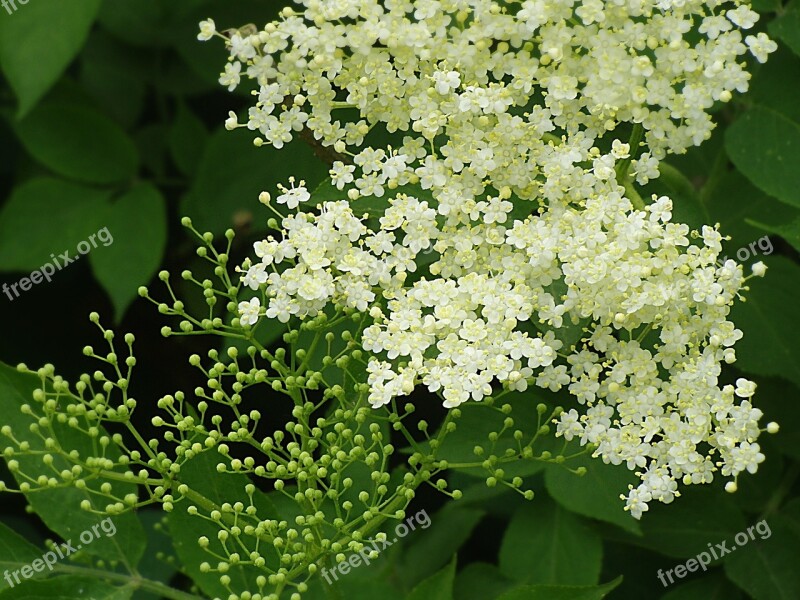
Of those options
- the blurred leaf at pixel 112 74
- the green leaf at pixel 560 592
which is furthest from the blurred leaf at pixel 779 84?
the blurred leaf at pixel 112 74

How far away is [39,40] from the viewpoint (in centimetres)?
316

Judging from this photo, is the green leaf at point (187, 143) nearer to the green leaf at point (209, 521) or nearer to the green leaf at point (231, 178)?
the green leaf at point (231, 178)

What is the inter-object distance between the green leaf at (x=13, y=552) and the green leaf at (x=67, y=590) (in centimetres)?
20

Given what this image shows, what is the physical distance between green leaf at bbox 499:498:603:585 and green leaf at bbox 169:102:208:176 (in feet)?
6.01

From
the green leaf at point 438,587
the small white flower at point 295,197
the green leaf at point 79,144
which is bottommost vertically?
the green leaf at point 438,587

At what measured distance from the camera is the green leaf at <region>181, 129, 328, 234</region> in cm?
346

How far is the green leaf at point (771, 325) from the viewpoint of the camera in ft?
8.73

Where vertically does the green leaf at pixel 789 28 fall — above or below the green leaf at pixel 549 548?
above

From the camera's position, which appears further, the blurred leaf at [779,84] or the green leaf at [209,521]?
the blurred leaf at [779,84]

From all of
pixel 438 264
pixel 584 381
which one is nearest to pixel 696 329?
pixel 584 381

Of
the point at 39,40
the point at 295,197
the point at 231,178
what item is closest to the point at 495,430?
the point at 295,197

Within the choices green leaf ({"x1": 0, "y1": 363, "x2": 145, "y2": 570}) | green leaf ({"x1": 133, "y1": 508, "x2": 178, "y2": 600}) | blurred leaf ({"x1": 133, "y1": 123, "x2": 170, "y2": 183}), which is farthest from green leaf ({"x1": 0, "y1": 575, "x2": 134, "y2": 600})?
blurred leaf ({"x1": 133, "y1": 123, "x2": 170, "y2": 183})

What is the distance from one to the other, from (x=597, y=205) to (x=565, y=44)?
13.1 inches

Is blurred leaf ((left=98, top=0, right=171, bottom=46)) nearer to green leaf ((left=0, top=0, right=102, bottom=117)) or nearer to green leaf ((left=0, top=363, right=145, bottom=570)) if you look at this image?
green leaf ((left=0, top=0, right=102, bottom=117))
